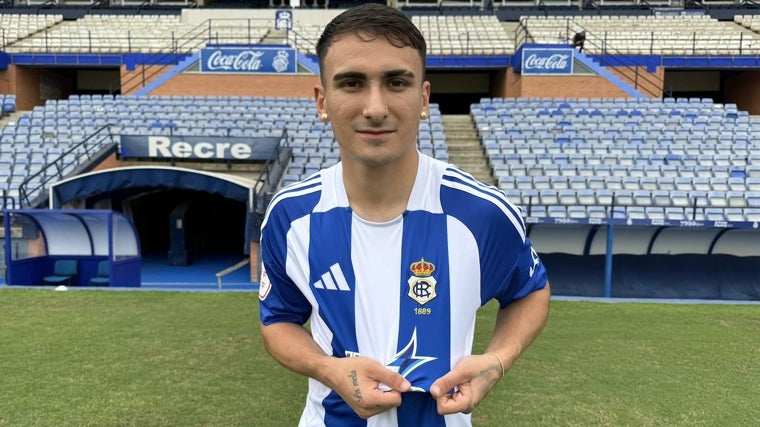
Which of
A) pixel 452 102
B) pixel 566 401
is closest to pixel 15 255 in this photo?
pixel 566 401

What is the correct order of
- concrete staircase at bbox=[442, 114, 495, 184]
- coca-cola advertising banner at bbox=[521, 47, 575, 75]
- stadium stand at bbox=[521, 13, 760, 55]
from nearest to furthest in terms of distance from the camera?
concrete staircase at bbox=[442, 114, 495, 184], coca-cola advertising banner at bbox=[521, 47, 575, 75], stadium stand at bbox=[521, 13, 760, 55]

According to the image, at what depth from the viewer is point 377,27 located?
1.33m

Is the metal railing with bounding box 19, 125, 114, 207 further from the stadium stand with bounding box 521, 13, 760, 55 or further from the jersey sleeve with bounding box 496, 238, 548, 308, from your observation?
the stadium stand with bounding box 521, 13, 760, 55

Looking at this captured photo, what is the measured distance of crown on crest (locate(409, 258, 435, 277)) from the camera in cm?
150

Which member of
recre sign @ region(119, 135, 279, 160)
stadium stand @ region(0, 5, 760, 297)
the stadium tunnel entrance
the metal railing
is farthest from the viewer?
recre sign @ region(119, 135, 279, 160)

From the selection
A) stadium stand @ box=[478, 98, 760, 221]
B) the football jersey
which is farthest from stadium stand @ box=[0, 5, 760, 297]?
the football jersey

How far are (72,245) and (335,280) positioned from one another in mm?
10089

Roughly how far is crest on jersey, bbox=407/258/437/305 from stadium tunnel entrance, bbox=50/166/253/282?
878cm

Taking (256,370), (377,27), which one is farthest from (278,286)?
(256,370)

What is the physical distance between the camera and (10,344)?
18.7 feet

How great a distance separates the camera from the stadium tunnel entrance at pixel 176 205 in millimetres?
10625

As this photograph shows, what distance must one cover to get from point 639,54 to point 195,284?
20205mm

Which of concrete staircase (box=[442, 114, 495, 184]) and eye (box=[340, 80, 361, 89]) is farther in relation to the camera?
concrete staircase (box=[442, 114, 495, 184])

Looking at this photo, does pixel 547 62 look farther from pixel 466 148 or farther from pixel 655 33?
pixel 655 33
